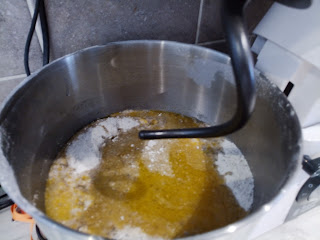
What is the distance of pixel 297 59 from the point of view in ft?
1.56

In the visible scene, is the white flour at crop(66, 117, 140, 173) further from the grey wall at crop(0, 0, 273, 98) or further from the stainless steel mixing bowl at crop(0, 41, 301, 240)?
the grey wall at crop(0, 0, 273, 98)

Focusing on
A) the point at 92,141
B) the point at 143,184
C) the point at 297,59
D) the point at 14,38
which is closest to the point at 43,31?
the point at 14,38

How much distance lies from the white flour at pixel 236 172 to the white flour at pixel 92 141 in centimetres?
21

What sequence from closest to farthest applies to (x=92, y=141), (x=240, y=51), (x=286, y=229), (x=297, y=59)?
(x=240, y=51), (x=297, y=59), (x=92, y=141), (x=286, y=229)

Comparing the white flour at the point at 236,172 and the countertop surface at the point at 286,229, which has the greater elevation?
the white flour at the point at 236,172

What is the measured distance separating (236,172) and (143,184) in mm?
189

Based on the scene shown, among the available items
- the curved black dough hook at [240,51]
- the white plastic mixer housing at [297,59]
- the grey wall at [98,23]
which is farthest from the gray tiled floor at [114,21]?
the curved black dough hook at [240,51]

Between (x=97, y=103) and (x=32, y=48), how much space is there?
17cm

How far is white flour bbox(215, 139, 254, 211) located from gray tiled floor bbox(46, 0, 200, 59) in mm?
285

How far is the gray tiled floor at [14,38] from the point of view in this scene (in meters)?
0.49

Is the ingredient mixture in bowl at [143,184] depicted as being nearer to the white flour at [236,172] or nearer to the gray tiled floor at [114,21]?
the white flour at [236,172]

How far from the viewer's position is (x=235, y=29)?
1.04ft

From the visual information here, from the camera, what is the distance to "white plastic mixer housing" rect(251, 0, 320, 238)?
1.49ft

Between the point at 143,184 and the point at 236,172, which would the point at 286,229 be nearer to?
the point at 236,172
